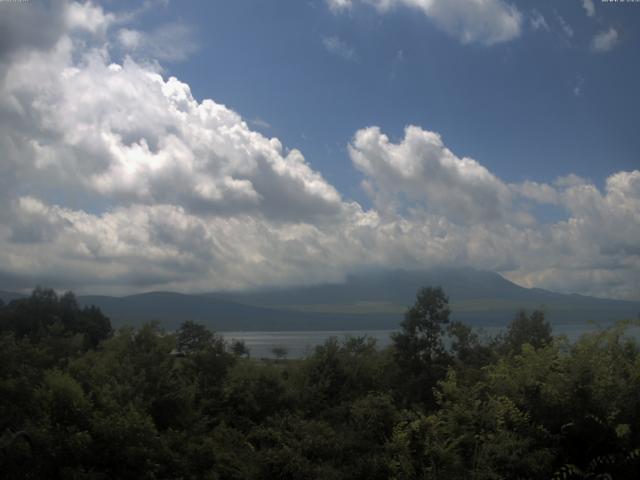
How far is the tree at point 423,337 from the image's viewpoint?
17.7 meters

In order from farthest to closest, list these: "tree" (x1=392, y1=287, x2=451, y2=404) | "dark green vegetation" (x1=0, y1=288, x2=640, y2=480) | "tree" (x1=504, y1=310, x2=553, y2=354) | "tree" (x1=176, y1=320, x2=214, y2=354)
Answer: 1. "tree" (x1=504, y1=310, x2=553, y2=354)
2. "tree" (x1=176, y1=320, x2=214, y2=354)
3. "tree" (x1=392, y1=287, x2=451, y2=404)
4. "dark green vegetation" (x1=0, y1=288, x2=640, y2=480)

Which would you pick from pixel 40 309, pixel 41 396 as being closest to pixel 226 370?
pixel 41 396

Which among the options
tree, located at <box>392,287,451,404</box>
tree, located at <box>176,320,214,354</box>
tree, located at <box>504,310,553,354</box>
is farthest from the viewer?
tree, located at <box>504,310,553,354</box>

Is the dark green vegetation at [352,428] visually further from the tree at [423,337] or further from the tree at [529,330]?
the tree at [529,330]

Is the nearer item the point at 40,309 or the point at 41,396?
the point at 41,396

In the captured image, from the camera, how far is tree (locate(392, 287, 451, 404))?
17656mm

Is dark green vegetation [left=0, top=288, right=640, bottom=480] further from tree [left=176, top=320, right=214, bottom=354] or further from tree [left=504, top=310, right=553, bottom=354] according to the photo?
tree [left=504, top=310, right=553, bottom=354]

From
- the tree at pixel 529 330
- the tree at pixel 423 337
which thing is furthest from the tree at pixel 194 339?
the tree at pixel 529 330

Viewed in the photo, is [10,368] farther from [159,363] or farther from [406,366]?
[406,366]

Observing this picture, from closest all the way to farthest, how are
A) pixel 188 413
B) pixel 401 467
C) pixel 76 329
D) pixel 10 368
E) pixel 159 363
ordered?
pixel 401 467, pixel 10 368, pixel 188 413, pixel 159 363, pixel 76 329

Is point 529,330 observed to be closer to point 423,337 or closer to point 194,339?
point 423,337

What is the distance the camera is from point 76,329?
56.9 metres

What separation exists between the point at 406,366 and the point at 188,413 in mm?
7022

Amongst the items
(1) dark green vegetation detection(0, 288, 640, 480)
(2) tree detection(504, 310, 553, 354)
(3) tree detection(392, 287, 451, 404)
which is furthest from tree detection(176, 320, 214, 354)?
(2) tree detection(504, 310, 553, 354)
